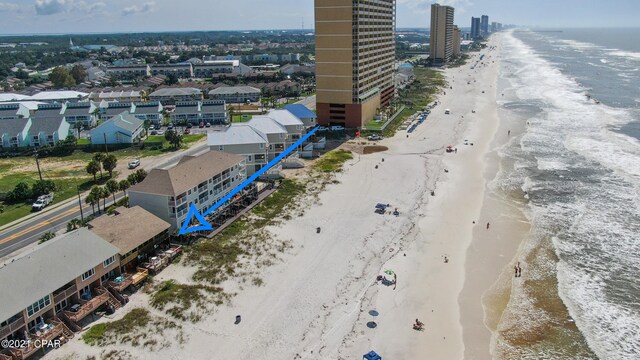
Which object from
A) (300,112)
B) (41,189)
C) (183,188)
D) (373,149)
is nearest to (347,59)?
(300,112)

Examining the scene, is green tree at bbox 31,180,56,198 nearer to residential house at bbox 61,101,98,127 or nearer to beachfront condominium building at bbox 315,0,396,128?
residential house at bbox 61,101,98,127

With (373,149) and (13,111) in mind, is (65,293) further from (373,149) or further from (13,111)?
(13,111)

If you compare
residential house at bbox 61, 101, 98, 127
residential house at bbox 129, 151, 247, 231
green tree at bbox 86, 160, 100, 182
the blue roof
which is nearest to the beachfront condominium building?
the blue roof

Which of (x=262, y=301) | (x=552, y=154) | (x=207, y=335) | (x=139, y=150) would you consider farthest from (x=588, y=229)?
(x=139, y=150)

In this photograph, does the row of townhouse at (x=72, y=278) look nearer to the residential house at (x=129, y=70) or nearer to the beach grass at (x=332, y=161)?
the beach grass at (x=332, y=161)

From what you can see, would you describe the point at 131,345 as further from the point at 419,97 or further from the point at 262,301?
the point at 419,97

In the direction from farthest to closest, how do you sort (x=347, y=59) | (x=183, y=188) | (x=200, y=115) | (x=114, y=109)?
(x=114, y=109)
(x=200, y=115)
(x=347, y=59)
(x=183, y=188)
